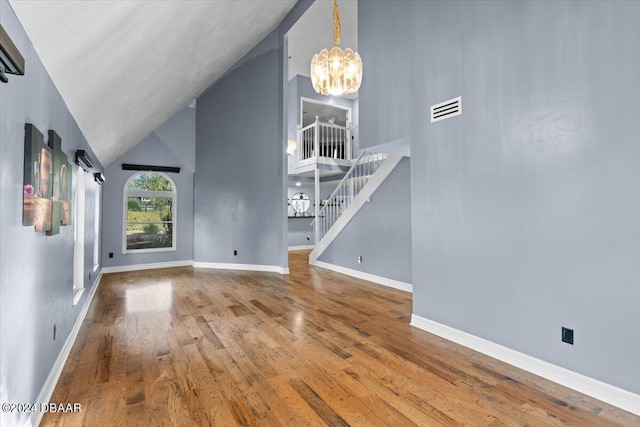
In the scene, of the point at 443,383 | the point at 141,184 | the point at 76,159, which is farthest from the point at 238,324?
the point at 141,184

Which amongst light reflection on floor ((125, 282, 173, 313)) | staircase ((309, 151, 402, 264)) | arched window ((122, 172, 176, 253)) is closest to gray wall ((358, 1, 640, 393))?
staircase ((309, 151, 402, 264))

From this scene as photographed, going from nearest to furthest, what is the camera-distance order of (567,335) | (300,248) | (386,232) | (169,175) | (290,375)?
(567,335)
(290,375)
(386,232)
(169,175)
(300,248)

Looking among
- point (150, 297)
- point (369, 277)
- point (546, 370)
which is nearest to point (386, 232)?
point (369, 277)

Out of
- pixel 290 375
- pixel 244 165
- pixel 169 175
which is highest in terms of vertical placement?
pixel 244 165

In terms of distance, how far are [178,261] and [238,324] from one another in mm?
4598

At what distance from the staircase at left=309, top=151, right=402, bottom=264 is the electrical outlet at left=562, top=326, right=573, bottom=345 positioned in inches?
Result: 138

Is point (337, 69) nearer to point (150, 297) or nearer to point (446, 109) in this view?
point (446, 109)

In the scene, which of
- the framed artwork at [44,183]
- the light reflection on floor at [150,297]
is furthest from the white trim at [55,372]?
the framed artwork at [44,183]

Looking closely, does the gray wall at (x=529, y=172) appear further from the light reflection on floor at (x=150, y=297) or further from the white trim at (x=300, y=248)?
the white trim at (x=300, y=248)

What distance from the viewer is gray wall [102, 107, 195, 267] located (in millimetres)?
6773

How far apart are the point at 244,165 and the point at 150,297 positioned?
3464 mm

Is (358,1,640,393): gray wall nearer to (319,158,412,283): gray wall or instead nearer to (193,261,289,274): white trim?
(319,158,412,283): gray wall

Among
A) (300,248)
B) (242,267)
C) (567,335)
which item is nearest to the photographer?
(567,335)

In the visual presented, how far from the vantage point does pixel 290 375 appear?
8.28 feet
